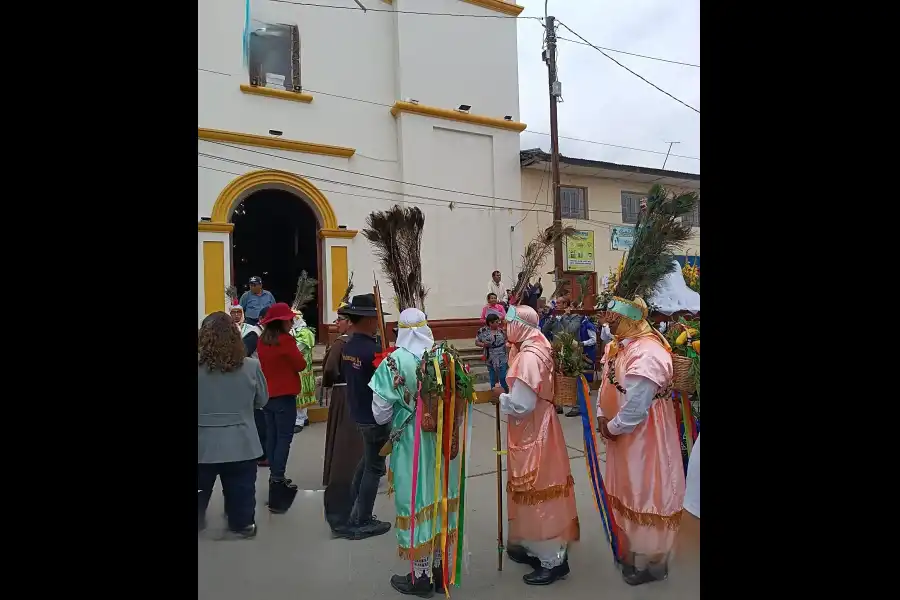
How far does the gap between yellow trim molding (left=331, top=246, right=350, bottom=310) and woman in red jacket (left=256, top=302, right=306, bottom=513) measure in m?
5.76

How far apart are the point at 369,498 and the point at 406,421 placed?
1034mm

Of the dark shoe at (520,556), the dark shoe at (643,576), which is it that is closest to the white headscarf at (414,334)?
the dark shoe at (520,556)

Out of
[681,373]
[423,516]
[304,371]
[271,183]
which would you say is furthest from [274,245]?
[681,373]

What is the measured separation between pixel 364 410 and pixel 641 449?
5.94 feet

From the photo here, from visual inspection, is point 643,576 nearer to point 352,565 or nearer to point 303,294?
point 352,565

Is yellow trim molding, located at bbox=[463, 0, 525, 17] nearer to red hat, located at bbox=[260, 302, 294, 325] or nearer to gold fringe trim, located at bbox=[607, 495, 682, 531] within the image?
red hat, located at bbox=[260, 302, 294, 325]

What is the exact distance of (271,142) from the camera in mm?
9844

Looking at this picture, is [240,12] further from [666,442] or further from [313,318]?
[666,442]

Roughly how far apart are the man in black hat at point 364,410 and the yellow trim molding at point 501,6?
9.74 meters

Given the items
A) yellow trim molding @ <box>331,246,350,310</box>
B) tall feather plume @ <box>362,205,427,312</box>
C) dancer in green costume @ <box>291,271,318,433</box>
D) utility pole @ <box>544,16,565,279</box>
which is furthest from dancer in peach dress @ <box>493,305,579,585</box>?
utility pole @ <box>544,16,565,279</box>

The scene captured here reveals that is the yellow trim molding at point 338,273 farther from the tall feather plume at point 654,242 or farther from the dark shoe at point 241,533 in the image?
the tall feather plume at point 654,242

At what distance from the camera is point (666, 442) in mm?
3014
